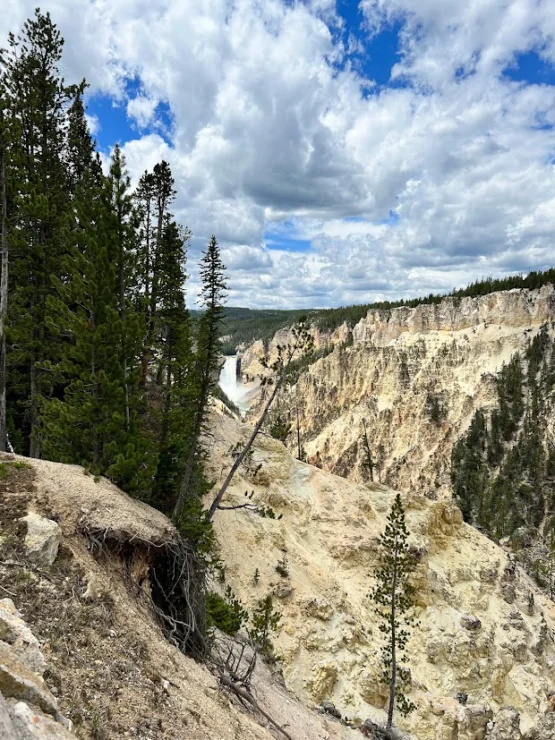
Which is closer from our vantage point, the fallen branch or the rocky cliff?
the rocky cliff

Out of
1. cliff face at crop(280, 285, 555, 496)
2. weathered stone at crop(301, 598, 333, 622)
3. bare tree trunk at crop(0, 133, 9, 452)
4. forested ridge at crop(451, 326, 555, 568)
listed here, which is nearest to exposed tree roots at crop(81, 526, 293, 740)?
weathered stone at crop(301, 598, 333, 622)

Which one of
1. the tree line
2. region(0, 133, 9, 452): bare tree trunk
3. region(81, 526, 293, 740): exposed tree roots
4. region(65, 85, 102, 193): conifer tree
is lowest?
the tree line

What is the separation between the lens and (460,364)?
259 feet

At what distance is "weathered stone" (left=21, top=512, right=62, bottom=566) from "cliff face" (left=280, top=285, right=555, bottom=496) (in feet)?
212

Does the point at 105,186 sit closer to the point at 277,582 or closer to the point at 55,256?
the point at 55,256

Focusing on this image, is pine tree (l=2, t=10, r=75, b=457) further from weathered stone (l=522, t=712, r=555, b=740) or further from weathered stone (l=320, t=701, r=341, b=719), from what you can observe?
weathered stone (l=522, t=712, r=555, b=740)

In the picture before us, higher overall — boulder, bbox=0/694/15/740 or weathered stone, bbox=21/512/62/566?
boulder, bbox=0/694/15/740

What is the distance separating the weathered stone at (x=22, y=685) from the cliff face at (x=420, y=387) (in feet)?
221

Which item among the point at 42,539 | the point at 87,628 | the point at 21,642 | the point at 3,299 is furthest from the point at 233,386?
the point at 21,642

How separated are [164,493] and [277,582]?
20.4 ft

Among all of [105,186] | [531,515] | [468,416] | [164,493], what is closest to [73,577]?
[164,493]

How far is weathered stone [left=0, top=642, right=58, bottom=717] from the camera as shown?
376cm

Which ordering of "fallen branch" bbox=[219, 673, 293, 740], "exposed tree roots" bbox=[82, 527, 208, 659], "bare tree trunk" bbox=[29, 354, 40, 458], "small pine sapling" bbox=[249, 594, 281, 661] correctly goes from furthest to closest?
"bare tree trunk" bbox=[29, 354, 40, 458] < "small pine sapling" bbox=[249, 594, 281, 661] < "fallen branch" bbox=[219, 673, 293, 740] < "exposed tree roots" bbox=[82, 527, 208, 659]

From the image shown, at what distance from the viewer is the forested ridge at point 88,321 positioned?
40.3 feet
